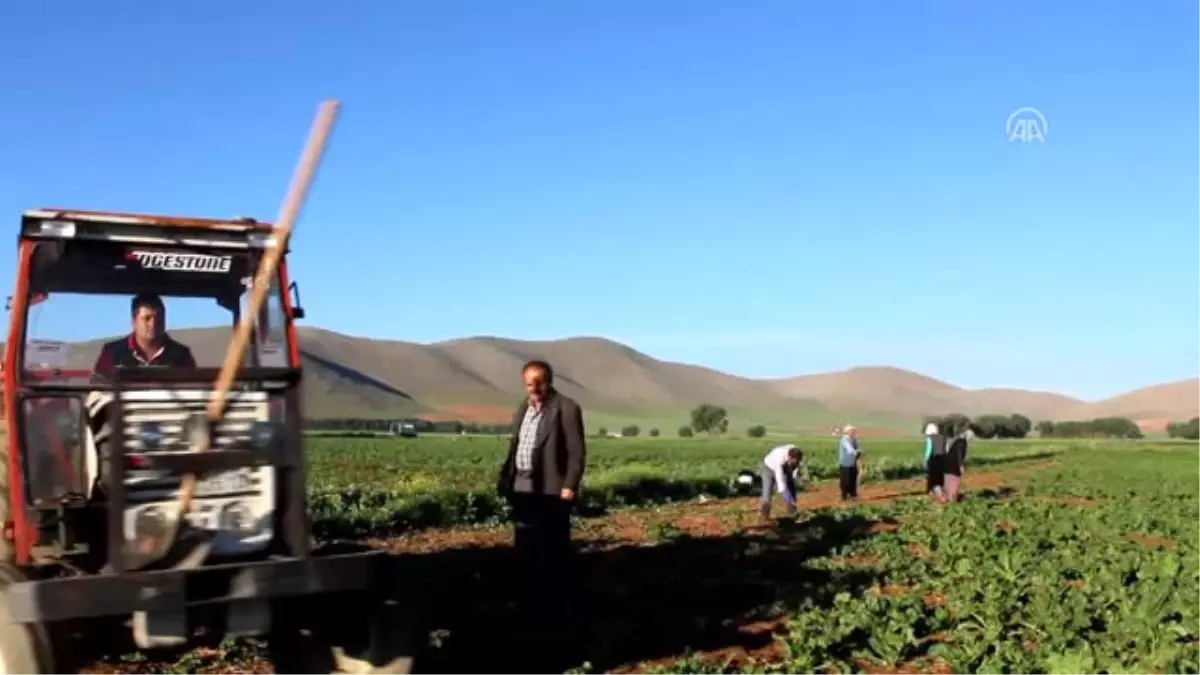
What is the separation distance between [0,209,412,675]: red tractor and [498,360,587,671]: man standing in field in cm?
259

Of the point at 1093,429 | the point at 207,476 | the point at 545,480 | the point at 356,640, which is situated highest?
the point at 1093,429

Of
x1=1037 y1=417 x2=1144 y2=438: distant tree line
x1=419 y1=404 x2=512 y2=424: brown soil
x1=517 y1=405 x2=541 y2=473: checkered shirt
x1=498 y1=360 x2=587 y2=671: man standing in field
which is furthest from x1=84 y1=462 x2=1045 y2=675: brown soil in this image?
x1=419 y1=404 x2=512 y2=424: brown soil

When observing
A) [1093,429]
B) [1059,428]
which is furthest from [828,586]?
[1093,429]

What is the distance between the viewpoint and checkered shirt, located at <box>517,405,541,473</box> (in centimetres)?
978

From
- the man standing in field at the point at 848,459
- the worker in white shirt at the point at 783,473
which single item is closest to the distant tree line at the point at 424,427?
the man standing in field at the point at 848,459

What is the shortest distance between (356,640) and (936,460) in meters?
20.1

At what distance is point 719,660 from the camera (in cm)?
853

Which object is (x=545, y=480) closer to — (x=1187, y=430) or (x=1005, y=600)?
(x=1005, y=600)

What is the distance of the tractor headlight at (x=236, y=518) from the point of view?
669 cm

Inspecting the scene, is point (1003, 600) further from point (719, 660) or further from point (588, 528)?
point (588, 528)

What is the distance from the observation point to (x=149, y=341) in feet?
23.4

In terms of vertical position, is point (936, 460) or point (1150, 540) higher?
point (936, 460)

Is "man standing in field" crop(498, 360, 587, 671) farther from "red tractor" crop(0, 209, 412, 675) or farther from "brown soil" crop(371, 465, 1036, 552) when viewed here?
"brown soil" crop(371, 465, 1036, 552)

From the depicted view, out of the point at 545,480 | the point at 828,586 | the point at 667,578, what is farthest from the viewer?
the point at 667,578
